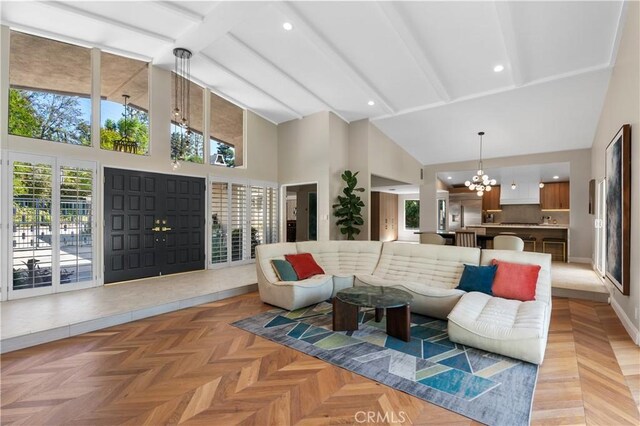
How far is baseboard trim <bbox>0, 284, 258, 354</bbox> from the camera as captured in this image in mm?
2873

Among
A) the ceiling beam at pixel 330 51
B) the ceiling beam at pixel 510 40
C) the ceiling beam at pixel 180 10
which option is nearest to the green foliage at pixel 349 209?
the ceiling beam at pixel 330 51

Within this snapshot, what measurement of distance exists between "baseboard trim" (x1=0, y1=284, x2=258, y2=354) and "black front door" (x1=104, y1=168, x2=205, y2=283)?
1.86m

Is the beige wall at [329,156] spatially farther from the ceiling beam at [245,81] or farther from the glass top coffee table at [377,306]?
the glass top coffee table at [377,306]

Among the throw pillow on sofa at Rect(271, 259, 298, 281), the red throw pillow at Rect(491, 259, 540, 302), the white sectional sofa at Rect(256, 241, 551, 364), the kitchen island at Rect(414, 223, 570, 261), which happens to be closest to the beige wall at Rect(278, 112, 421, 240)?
the white sectional sofa at Rect(256, 241, 551, 364)

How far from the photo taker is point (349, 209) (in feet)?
21.6

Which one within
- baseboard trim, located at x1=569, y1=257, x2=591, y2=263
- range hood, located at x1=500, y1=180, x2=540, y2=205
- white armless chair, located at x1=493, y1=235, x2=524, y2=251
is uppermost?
range hood, located at x1=500, y1=180, x2=540, y2=205

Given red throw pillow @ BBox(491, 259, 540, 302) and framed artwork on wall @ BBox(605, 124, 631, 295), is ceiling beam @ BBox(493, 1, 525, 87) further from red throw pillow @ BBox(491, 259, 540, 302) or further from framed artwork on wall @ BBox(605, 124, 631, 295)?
red throw pillow @ BBox(491, 259, 540, 302)

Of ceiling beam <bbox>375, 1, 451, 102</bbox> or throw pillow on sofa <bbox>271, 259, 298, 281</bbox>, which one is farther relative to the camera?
throw pillow on sofa <bbox>271, 259, 298, 281</bbox>

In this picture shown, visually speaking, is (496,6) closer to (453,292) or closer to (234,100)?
(453,292)

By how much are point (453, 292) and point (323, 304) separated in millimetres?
1712

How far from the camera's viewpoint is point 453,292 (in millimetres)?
3447

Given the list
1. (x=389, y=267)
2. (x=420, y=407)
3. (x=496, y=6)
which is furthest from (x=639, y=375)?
(x=496, y=6)

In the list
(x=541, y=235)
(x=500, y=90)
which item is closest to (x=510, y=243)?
(x=500, y=90)

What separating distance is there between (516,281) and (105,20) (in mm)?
6271
